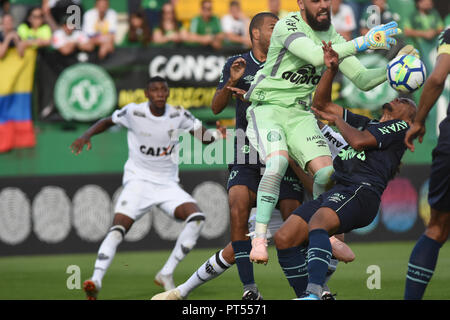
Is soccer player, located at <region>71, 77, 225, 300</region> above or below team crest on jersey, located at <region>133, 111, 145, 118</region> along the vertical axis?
below

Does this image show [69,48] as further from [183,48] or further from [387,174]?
[387,174]

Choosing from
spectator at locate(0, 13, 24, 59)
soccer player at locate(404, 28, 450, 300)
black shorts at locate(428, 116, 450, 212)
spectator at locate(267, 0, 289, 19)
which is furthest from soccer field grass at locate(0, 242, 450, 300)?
spectator at locate(267, 0, 289, 19)

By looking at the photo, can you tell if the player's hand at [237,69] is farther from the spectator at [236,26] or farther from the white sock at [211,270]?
the spectator at [236,26]

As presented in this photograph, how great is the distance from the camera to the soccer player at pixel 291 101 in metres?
7.47

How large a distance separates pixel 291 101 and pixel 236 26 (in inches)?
324

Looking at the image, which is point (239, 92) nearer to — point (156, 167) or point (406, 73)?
point (406, 73)

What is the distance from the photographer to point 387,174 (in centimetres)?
722

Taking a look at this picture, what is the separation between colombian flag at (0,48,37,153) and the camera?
14844mm

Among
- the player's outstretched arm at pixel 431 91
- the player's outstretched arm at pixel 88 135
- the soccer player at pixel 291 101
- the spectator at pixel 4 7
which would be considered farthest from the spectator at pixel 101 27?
the player's outstretched arm at pixel 431 91

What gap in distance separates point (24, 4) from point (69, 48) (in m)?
1.14

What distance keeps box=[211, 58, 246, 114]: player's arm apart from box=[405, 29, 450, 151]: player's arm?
6.64ft

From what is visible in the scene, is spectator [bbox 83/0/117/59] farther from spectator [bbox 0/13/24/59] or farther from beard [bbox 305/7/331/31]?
beard [bbox 305/7/331/31]

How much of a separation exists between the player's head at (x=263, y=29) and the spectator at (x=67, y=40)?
22.5ft
